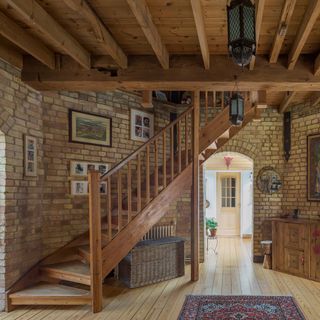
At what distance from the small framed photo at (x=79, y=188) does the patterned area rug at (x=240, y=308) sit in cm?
218

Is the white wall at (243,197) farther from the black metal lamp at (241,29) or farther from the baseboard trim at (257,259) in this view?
the black metal lamp at (241,29)

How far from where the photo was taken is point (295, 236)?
541 cm

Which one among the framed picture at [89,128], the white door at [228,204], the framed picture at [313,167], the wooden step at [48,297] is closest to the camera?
the wooden step at [48,297]

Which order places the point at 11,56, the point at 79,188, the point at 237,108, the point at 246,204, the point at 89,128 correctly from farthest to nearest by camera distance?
the point at 246,204
the point at 89,128
the point at 79,188
the point at 11,56
the point at 237,108

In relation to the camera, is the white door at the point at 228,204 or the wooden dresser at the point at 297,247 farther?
the white door at the point at 228,204

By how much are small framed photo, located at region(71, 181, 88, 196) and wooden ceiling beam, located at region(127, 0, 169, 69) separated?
7.43 feet

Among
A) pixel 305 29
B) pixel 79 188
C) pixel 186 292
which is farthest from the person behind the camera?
pixel 79 188

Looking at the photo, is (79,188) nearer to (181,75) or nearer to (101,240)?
(101,240)

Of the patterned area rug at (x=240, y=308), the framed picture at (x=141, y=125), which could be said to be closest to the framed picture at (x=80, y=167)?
the framed picture at (x=141, y=125)

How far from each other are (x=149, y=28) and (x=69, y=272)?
10.3 ft

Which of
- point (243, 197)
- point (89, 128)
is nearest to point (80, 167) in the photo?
point (89, 128)

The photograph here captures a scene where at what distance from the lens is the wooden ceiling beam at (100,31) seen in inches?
99.3

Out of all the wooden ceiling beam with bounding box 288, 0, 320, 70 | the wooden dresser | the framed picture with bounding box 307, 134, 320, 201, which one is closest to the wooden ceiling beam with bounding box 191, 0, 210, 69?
the wooden ceiling beam with bounding box 288, 0, 320, 70

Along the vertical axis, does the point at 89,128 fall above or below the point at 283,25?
below
